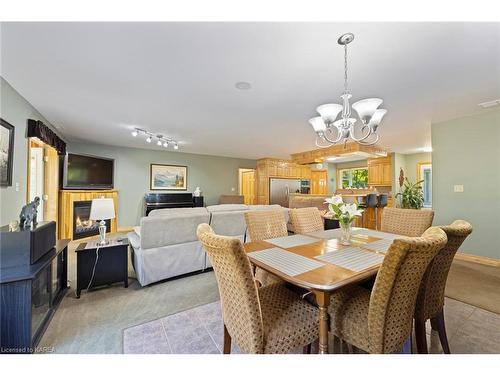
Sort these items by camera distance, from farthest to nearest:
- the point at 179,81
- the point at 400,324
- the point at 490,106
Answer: the point at 490,106
the point at 179,81
the point at 400,324

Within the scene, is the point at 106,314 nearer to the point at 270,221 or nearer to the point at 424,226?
the point at 270,221

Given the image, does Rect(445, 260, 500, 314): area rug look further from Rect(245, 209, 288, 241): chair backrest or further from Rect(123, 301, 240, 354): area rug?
Rect(123, 301, 240, 354): area rug

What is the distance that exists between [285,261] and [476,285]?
2817 mm

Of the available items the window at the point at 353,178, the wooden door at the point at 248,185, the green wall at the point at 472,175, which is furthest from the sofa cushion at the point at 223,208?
the window at the point at 353,178

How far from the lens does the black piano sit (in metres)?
6.22

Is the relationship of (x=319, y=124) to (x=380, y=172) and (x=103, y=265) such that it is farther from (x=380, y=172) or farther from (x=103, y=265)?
(x=380, y=172)

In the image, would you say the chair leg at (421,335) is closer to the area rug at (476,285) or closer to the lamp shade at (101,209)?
the area rug at (476,285)

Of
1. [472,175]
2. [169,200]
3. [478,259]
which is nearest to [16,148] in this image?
[169,200]

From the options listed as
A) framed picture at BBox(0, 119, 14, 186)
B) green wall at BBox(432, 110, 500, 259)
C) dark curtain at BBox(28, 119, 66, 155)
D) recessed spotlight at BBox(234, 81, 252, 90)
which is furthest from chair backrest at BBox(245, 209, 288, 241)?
green wall at BBox(432, 110, 500, 259)

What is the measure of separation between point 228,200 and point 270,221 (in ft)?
16.8

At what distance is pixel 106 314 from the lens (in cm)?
200

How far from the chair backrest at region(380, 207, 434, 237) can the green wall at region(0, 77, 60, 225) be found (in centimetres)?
424

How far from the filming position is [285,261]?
1417 mm
